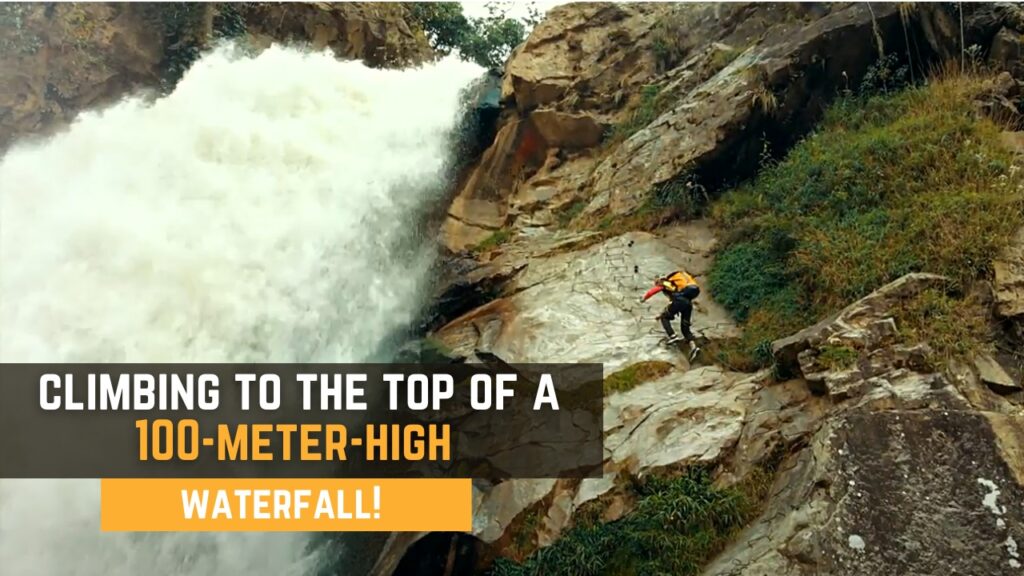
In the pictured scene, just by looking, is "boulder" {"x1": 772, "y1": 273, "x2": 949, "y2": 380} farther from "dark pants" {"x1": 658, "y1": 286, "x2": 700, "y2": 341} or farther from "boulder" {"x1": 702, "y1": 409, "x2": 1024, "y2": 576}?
"dark pants" {"x1": 658, "y1": 286, "x2": 700, "y2": 341}

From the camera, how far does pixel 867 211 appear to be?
903 cm

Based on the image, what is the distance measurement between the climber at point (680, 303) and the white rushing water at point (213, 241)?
415 cm

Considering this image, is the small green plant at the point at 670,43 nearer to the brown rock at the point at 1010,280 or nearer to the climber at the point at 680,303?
the climber at the point at 680,303

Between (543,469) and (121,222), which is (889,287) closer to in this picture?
(543,469)

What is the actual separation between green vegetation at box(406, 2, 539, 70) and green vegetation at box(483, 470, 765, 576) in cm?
1852

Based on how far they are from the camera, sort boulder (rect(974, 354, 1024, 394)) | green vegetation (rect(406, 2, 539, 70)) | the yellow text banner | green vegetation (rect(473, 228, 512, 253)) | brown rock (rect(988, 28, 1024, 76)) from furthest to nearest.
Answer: green vegetation (rect(406, 2, 539, 70)), green vegetation (rect(473, 228, 512, 253)), brown rock (rect(988, 28, 1024, 76)), the yellow text banner, boulder (rect(974, 354, 1024, 394))

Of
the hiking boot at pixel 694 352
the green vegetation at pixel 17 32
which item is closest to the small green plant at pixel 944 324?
the hiking boot at pixel 694 352

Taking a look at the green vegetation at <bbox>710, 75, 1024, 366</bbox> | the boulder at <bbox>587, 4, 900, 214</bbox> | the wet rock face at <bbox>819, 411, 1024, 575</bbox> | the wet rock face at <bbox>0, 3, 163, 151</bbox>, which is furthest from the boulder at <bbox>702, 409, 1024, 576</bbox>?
the wet rock face at <bbox>0, 3, 163, 151</bbox>

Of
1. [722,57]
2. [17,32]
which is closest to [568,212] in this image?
[722,57]

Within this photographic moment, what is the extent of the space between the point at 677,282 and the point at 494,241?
4.18 metres

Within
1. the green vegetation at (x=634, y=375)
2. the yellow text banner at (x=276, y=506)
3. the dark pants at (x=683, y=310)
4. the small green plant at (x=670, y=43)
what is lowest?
the yellow text banner at (x=276, y=506)

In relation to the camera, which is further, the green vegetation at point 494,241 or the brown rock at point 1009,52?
the green vegetation at point 494,241

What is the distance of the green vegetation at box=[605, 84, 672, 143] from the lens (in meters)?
13.4

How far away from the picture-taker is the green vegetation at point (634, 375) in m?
8.55
